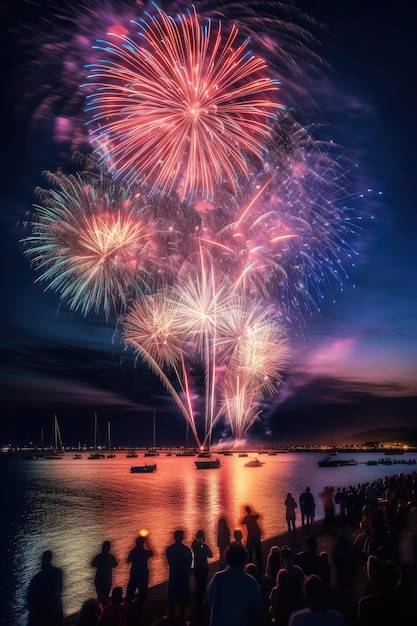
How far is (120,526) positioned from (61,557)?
12.5 meters

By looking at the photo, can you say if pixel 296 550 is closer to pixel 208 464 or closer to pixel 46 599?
pixel 46 599

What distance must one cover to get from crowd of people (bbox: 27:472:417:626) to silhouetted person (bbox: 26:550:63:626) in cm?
1

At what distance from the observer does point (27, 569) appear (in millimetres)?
27078

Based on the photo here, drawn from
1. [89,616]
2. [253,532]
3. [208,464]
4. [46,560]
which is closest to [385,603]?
[89,616]

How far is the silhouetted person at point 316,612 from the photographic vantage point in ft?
14.8

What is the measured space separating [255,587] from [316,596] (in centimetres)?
116

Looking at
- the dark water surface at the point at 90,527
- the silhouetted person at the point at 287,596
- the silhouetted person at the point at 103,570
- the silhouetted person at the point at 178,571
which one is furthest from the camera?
the dark water surface at the point at 90,527

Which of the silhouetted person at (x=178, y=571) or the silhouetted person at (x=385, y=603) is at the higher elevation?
the silhouetted person at (x=385, y=603)

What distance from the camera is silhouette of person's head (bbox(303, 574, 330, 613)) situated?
4582 millimetres

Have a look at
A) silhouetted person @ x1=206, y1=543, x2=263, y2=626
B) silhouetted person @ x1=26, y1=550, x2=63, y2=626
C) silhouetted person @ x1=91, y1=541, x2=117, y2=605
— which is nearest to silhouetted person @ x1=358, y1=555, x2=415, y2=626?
silhouetted person @ x1=206, y1=543, x2=263, y2=626

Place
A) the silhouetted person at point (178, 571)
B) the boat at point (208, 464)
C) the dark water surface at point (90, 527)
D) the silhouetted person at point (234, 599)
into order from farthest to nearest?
the boat at point (208, 464), the dark water surface at point (90, 527), the silhouetted person at point (178, 571), the silhouetted person at point (234, 599)

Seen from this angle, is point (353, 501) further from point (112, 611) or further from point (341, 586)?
point (112, 611)

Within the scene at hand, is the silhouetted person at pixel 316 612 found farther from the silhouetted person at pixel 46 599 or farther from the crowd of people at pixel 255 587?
the silhouetted person at pixel 46 599

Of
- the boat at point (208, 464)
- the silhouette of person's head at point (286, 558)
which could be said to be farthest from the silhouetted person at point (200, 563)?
the boat at point (208, 464)
